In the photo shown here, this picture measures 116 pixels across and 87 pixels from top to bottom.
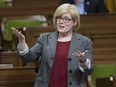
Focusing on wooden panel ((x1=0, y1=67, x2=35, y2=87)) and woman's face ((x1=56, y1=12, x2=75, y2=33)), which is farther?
wooden panel ((x1=0, y1=67, x2=35, y2=87))

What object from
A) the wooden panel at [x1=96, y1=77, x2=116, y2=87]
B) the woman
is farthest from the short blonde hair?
the wooden panel at [x1=96, y1=77, x2=116, y2=87]

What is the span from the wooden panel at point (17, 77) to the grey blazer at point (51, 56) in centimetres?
26

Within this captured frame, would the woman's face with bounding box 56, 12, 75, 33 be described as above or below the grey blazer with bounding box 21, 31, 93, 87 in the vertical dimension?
above

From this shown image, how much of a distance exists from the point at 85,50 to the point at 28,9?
2.25 metres

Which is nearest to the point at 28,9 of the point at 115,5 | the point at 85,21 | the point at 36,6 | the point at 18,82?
the point at 36,6

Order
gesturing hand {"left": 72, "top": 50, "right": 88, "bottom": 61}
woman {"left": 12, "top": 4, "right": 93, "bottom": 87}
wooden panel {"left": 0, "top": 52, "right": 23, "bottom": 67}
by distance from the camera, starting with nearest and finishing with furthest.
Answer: gesturing hand {"left": 72, "top": 50, "right": 88, "bottom": 61}, woman {"left": 12, "top": 4, "right": 93, "bottom": 87}, wooden panel {"left": 0, "top": 52, "right": 23, "bottom": 67}

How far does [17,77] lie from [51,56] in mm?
355

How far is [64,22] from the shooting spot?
1926 mm

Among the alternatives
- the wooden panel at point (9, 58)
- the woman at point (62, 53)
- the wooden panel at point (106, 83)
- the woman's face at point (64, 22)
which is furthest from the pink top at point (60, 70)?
the wooden panel at point (9, 58)

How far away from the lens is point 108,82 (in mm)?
2012

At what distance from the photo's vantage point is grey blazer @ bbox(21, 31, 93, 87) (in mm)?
1918

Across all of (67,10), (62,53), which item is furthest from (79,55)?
(67,10)

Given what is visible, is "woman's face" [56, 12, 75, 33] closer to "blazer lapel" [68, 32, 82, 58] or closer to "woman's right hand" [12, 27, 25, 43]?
"blazer lapel" [68, 32, 82, 58]

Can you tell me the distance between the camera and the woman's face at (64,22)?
1.92 metres
